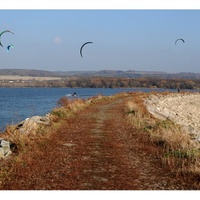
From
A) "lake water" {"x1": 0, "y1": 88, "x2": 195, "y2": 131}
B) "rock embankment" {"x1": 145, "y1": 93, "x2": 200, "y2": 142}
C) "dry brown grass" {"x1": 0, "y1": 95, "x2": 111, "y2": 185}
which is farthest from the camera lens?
"lake water" {"x1": 0, "y1": 88, "x2": 195, "y2": 131}

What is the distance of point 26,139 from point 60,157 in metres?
1.78

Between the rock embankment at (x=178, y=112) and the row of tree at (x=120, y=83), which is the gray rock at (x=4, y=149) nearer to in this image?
the rock embankment at (x=178, y=112)

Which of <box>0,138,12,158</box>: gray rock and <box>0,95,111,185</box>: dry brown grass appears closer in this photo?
<box>0,95,111,185</box>: dry brown grass

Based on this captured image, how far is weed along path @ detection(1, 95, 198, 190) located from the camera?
7945 mm

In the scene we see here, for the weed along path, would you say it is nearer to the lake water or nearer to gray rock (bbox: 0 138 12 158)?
gray rock (bbox: 0 138 12 158)

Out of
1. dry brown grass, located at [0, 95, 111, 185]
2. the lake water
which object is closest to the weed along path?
dry brown grass, located at [0, 95, 111, 185]

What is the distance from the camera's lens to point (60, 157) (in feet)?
34.5

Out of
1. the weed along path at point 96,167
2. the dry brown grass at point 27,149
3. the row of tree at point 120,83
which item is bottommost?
the row of tree at point 120,83

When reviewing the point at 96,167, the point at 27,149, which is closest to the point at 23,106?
the point at 27,149

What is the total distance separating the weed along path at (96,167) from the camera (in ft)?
26.1

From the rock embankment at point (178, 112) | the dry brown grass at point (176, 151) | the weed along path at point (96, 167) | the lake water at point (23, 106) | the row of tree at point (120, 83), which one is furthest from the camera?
the row of tree at point (120, 83)

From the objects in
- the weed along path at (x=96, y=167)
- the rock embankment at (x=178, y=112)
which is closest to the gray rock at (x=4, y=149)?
the weed along path at (x=96, y=167)

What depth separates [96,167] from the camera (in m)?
9.34

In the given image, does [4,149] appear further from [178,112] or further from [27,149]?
[178,112]
